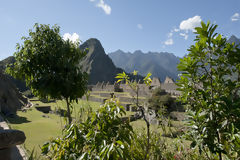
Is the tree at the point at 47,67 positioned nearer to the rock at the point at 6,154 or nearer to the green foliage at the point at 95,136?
the rock at the point at 6,154

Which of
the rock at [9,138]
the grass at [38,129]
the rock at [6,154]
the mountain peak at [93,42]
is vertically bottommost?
the grass at [38,129]

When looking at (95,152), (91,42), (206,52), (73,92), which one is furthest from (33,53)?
(91,42)

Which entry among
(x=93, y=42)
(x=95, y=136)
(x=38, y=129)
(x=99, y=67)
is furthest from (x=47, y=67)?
(x=93, y=42)

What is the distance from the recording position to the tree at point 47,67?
5309mm

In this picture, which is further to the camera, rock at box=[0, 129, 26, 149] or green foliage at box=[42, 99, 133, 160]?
rock at box=[0, 129, 26, 149]

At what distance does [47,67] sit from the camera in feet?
18.6

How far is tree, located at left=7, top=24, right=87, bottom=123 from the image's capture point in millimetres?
5309

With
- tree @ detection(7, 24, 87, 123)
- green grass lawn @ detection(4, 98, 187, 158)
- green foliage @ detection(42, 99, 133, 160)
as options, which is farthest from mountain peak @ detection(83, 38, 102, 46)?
green foliage @ detection(42, 99, 133, 160)

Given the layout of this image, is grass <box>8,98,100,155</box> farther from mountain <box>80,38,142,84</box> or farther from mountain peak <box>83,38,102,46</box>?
mountain peak <box>83,38,102,46</box>

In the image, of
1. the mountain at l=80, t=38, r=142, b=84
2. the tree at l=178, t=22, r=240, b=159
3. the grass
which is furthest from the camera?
the mountain at l=80, t=38, r=142, b=84

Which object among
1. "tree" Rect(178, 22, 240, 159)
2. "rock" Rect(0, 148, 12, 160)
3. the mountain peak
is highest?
the mountain peak

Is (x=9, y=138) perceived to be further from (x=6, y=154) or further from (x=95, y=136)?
(x=95, y=136)

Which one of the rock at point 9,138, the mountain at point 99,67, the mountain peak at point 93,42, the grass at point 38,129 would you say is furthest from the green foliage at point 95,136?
the mountain peak at point 93,42

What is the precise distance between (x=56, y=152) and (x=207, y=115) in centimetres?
204
